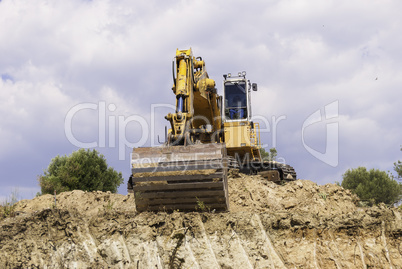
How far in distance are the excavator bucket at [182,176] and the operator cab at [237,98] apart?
18.9 ft

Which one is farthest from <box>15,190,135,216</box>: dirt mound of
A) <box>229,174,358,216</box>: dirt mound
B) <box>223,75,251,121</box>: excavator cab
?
<box>223,75,251,121</box>: excavator cab

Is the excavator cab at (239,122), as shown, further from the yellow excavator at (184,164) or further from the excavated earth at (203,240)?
the excavated earth at (203,240)

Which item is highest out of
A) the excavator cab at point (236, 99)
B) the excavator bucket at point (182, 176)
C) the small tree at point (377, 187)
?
the excavator cab at point (236, 99)

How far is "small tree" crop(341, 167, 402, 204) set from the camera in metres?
31.5

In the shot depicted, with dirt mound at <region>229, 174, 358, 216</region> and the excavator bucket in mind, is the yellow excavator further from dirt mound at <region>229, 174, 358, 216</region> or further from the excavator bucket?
dirt mound at <region>229, 174, 358, 216</region>

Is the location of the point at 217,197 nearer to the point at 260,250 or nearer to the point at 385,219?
the point at 260,250

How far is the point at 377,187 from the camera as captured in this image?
31688 mm

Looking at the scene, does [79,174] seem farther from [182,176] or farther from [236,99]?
[182,176]

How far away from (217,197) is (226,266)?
1440 millimetres

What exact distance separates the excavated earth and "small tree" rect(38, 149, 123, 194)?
15121 mm

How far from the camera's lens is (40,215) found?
28.5 ft

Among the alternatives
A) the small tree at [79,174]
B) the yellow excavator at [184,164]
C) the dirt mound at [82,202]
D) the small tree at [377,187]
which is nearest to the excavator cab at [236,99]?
the yellow excavator at [184,164]

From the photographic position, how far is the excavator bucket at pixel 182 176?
846 cm

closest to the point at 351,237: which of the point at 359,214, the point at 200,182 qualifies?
the point at 359,214
